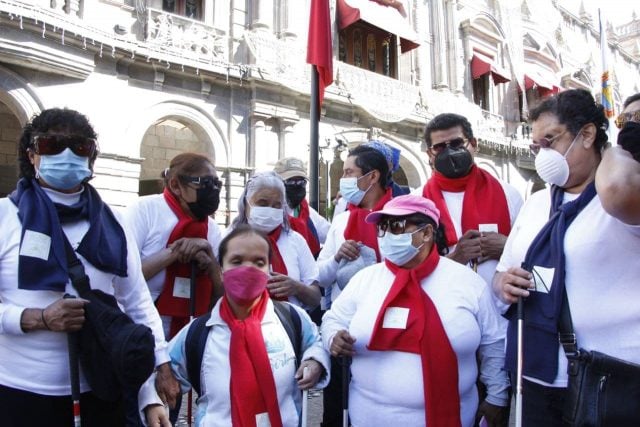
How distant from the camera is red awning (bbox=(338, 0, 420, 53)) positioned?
13711 mm

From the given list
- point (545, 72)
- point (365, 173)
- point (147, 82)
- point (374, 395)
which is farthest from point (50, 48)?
point (545, 72)

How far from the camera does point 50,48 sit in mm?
8750

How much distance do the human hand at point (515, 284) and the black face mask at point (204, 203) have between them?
6.25 feet

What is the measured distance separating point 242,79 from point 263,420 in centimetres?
1017

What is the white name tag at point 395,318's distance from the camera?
231 cm

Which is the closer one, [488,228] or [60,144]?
[60,144]

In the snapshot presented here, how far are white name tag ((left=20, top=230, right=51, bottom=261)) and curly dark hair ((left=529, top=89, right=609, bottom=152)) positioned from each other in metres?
2.18

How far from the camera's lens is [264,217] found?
3.33 meters

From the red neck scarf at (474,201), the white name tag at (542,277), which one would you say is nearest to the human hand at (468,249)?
the red neck scarf at (474,201)

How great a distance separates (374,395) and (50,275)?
1437 mm

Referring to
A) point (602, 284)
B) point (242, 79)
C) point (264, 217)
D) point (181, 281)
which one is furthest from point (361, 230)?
point (242, 79)

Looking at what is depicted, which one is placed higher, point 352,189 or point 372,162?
point 372,162

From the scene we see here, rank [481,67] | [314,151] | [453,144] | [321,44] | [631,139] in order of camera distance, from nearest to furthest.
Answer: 1. [631,139]
2. [453,144]
3. [314,151]
4. [321,44]
5. [481,67]

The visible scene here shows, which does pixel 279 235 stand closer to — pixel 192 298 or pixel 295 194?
pixel 192 298
